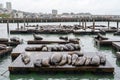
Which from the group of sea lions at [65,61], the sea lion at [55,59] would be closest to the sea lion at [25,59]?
the group of sea lions at [65,61]

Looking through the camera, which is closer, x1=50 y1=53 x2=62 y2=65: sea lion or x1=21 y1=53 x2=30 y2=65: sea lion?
x1=50 y1=53 x2=62 y2=65: sea lion

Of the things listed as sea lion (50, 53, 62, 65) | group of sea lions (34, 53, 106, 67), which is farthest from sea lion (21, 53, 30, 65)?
sea lion (50, 53, 62, 65)

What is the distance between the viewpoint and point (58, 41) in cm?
2245

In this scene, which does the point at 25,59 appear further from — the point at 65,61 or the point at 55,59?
the point at 65,61

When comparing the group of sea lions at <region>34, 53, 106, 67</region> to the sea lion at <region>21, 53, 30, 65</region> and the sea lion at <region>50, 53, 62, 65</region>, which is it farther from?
the sea lion at <region>21, 53, 30, 65</region>

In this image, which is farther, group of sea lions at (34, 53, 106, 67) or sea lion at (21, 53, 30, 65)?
sea lion at (21, 53, 30, 65)

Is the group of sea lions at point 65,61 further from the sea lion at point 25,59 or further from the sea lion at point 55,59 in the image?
the sea lion at point 25,59

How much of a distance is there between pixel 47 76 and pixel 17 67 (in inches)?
60.6

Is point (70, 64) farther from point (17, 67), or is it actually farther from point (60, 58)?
point (17, 67)

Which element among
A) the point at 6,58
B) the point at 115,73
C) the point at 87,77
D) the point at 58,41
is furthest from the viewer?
the point at 58,41

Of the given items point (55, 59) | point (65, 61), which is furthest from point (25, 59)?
point (65, 61)

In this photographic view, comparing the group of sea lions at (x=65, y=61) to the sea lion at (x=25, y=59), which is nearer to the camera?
the group of sea lions at (x=65, y=61)

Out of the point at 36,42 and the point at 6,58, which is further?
the point at 36,42

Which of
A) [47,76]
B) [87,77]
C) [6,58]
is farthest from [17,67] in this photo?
[6,58]
